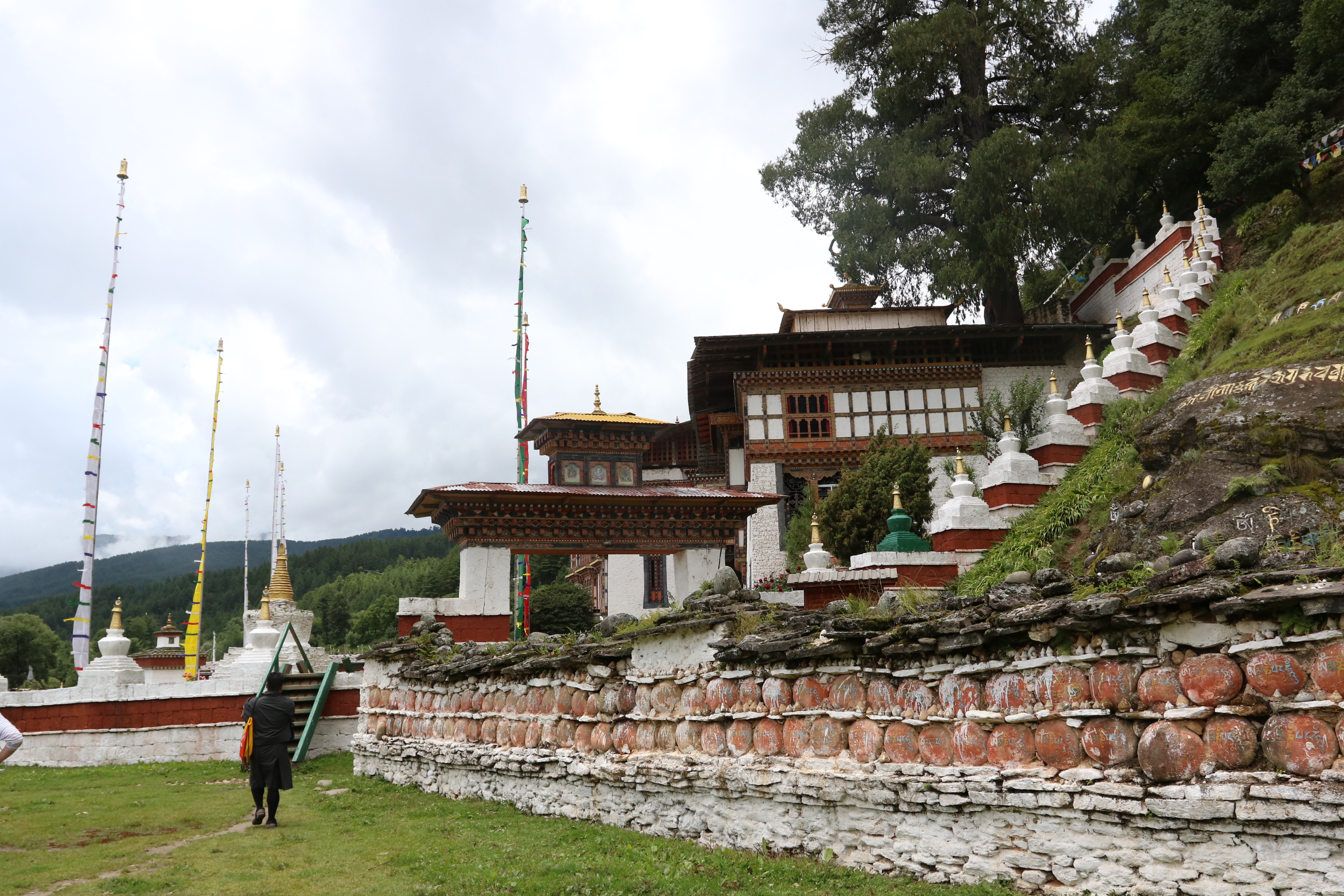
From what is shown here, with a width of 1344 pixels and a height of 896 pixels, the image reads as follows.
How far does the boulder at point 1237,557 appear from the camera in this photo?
5.31 meters

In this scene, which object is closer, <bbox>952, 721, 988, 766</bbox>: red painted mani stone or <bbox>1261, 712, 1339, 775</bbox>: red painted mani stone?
<bbox>1261, 712, 1339, 775</bbox>: red painted mani stone

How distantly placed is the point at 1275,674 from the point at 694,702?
16.8ft

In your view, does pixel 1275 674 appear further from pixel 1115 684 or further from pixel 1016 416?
pixel 1016 416

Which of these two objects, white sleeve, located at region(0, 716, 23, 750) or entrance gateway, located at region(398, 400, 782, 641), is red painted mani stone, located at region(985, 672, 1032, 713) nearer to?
white sleeve, located at region(0, 716, 23, 750)

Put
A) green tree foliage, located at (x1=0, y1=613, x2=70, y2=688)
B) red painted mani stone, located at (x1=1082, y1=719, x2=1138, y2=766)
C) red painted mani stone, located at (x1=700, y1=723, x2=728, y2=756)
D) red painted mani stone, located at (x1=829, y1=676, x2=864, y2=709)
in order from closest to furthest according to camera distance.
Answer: red painted mani stone, located at (x1=1082, y1=719, x2=1138, y2=766) < red painted mani stone, located at (x1=829, y1=676, x2=864, y2=709) < red painted mani stone, located at (x1=700, y1=723, x2=728, y2=756) < green tree foliage, located at (x1=0, y1=613, x2=70, y2=688)

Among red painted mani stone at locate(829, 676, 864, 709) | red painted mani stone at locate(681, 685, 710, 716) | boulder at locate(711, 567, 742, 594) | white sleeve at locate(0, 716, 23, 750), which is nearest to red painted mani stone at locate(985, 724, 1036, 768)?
red painted mani stone at locate(829, 676, 864, 709)

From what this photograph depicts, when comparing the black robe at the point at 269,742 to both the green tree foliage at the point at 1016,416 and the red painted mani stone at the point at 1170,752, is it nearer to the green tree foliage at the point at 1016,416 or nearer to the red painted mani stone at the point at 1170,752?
the red painted mani stone at the point at 1170,752

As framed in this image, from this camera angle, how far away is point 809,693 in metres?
7.78

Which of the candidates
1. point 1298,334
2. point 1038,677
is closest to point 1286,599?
point 1038,677

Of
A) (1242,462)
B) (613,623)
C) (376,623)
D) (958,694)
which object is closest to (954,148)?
(1242,462)

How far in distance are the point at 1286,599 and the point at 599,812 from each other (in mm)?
7121

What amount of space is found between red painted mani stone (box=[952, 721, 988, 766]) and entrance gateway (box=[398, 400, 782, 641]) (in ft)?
44.2

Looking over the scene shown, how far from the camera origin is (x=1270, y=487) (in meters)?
12.6

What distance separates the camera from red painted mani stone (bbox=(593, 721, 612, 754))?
10148 mm
